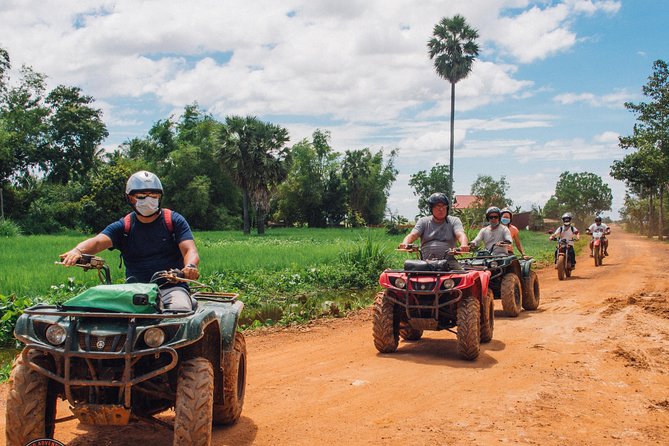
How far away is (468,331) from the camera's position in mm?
8234

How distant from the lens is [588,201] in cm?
10944

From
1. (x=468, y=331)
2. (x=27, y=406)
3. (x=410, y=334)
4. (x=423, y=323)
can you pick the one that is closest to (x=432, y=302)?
(x=423, y=323)

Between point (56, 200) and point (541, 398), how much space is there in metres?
59.8

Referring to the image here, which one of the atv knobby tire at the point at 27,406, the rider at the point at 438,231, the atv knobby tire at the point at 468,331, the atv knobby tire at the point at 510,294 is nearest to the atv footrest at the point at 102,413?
the atv knobby tire at the point at 27,406

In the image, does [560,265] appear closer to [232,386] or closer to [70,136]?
[232,386]

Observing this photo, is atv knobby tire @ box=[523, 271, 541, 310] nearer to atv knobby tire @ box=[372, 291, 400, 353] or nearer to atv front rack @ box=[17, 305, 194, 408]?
atv knobby tire @ box=[372, 291, 400, 353]

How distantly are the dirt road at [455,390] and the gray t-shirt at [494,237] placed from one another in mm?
1806

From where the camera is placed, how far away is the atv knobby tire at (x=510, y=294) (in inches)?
478

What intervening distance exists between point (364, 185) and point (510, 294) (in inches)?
2702

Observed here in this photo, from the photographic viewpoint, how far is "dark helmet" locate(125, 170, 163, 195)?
5.48 meters

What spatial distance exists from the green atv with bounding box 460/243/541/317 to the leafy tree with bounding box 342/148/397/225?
65001 millimetres

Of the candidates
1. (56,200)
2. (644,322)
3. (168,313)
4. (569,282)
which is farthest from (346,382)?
(56,200)

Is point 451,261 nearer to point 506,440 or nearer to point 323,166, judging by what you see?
point 506,440

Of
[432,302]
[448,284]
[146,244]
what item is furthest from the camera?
[432,302]
